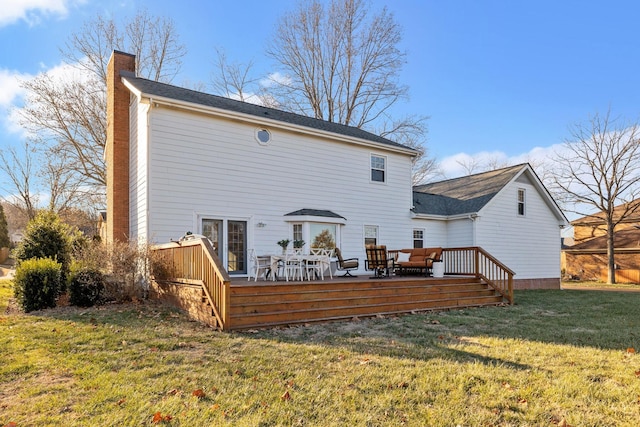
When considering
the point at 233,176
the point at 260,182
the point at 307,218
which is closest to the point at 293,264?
the point at 307,218

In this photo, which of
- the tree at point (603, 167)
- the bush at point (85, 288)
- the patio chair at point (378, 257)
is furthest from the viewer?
the tree at point (603, 167)

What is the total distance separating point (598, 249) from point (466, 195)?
14.6 metres

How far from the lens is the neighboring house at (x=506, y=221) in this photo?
53.9ft

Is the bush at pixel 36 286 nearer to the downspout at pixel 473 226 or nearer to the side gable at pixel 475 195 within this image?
the side gable at pixel 475 195

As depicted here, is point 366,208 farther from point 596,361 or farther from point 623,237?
point 623,237

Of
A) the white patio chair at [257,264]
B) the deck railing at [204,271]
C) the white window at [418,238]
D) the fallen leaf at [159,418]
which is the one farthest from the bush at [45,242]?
the white window at [418,238]

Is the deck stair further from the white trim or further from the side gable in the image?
the side gable

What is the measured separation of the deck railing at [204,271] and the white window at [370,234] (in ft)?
24.6

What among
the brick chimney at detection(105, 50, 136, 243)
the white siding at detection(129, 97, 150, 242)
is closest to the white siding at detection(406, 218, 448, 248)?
the white siding at detection(129, 97, 150, 242)

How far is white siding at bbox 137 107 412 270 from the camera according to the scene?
35.1ft

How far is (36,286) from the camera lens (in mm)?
8734

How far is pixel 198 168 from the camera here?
11164 mm

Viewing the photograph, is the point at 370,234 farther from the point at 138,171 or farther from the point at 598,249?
the point at 598,249

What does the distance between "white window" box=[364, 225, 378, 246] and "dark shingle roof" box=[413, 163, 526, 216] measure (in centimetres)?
240
